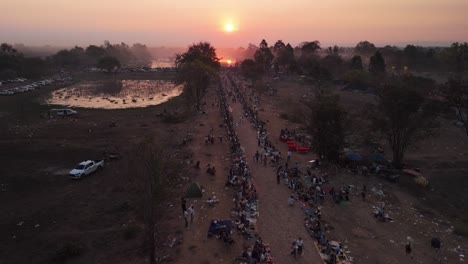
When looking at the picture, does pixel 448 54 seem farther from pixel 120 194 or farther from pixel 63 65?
pixel 63 65

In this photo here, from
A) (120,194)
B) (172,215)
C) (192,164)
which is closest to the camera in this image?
(172,215)

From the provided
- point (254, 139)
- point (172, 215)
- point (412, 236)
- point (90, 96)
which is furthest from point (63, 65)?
point (412, 236)

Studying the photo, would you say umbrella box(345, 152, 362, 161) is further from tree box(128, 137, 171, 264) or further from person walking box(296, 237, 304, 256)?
tree box(128, 137, 171, 264)

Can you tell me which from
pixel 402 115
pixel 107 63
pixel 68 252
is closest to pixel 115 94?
pixel 107 63

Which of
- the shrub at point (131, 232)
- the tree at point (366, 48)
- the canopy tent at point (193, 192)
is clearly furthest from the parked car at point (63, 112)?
the tree at point (366, 48)

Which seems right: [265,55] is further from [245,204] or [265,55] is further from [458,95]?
[245,204]

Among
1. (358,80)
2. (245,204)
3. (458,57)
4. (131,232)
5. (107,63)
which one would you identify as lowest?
(131,232)
